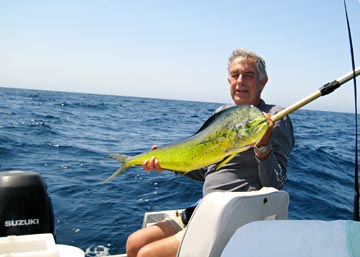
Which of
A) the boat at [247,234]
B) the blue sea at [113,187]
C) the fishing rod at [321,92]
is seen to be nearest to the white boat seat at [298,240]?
the boat at [247,234]

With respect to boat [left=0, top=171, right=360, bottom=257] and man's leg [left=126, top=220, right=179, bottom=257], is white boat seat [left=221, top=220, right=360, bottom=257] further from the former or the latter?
man's leg [left=126, top=220, right=179, bottom=257]

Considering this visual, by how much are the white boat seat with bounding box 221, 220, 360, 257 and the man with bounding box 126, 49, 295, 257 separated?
83 cm

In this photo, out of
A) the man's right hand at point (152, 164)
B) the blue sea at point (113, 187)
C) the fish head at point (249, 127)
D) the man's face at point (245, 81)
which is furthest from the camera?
the blue sea at point (113, 187)

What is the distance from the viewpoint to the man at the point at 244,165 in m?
2.99

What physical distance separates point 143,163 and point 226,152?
2.54 ft

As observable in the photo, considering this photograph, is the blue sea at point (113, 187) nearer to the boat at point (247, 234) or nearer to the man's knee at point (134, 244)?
the man's knee at point (134, 244)

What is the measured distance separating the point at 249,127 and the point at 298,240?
0.76 m

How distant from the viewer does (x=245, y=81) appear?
3406mm

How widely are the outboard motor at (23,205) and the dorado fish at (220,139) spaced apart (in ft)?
3.97

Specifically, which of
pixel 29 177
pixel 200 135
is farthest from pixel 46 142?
pixel 200 135

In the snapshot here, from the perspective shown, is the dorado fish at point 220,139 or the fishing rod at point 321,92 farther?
the fishing rod at point 321,92

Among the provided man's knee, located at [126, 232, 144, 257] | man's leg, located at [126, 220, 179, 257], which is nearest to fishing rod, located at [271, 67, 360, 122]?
man's leg, located at [126, 220, 179, 257]

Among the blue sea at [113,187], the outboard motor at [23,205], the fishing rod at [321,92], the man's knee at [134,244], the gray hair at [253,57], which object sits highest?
the gray hair at [253,57]

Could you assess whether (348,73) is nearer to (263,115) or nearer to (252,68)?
(263,115)
